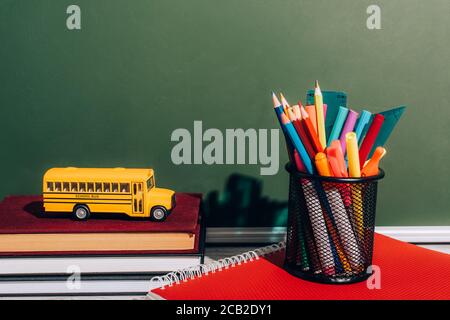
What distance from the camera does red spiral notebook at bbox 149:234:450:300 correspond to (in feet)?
2.39

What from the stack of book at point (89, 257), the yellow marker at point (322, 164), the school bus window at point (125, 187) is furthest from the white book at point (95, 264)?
the yellow marker at point (322, 164)

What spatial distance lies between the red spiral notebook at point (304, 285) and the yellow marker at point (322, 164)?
154 mm

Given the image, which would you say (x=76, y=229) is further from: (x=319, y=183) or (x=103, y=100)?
(x=319, y=183)

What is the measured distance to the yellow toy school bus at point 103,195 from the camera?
91cm

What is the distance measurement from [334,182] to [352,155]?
1.7 inches

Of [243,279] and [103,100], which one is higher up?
[103,100]

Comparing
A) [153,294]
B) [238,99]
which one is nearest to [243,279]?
[153,294]

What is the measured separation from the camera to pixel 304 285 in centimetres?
76

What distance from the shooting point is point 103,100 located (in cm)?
104

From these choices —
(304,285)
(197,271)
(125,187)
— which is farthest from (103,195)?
(304,285)

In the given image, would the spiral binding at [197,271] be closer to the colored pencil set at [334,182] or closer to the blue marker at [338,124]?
the colored pencil set at [334,182]

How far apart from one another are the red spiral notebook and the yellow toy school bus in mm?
177

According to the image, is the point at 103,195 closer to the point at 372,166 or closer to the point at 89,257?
the point at 89,257

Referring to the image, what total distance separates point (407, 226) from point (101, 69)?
26.1 inches
